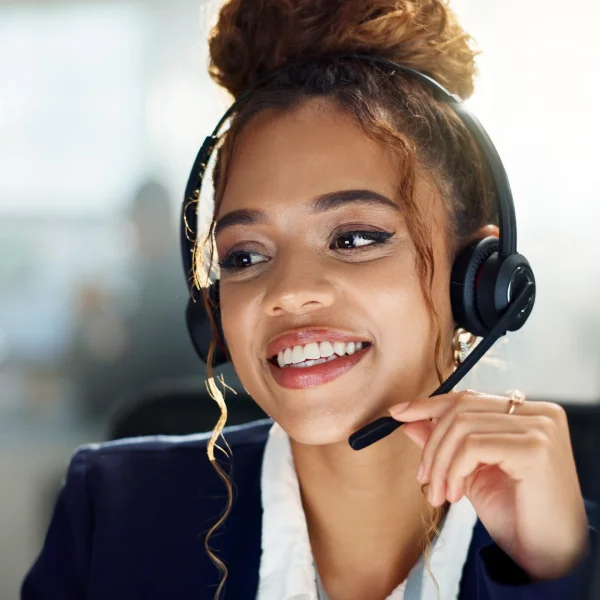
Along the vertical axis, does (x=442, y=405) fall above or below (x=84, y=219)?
below

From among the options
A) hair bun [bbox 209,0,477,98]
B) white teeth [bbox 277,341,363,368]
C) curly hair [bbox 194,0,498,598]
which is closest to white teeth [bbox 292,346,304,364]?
white teeth [bbox 277,341,363,368]

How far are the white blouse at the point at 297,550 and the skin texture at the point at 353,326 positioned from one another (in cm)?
7

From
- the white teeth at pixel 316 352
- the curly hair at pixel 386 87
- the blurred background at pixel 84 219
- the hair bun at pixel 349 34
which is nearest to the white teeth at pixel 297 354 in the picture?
the white teeth at pixel 316 352

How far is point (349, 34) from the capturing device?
126cm

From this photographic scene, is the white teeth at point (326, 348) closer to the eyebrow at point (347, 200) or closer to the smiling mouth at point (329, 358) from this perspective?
the smiling mouth at point (329, 358)

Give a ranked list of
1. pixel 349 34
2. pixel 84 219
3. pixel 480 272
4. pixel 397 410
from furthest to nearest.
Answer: pixel 84 219
pixel 349 34
pixel 480 272
pixel 397 410

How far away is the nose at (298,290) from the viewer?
1115 millimetres

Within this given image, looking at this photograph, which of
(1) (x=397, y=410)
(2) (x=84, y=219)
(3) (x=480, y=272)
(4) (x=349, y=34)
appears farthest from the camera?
(2) (x=84, y=219)

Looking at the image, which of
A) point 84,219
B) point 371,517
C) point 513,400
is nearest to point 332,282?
point 513,400

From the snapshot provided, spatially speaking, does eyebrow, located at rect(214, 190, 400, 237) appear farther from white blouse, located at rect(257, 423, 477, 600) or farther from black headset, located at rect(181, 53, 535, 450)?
white blouse, located at rect(257, 423, 477, 600)

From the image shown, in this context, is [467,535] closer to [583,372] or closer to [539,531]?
[539,531]

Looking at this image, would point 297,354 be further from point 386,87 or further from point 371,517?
point 386,87

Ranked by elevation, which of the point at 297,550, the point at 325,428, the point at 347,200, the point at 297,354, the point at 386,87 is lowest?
the point at 297,550

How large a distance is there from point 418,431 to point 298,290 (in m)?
0.24
